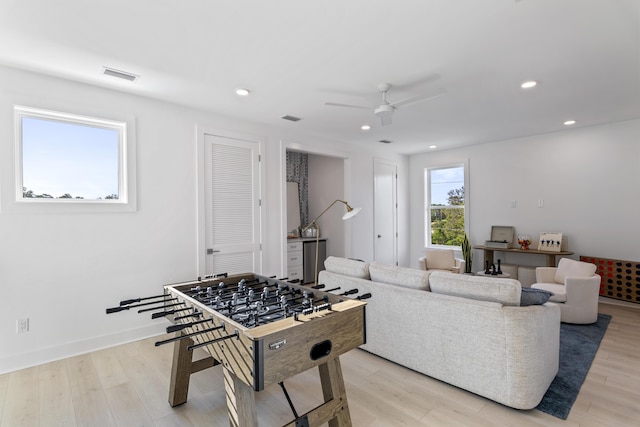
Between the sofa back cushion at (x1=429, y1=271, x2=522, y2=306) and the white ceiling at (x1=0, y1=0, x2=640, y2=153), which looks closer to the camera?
the white ceiling at (x1=0, y1=0, x2=640, y2=153)

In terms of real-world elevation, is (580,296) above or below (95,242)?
below

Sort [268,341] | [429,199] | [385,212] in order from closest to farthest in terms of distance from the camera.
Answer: [268,341] < [385,212] < [429,199]

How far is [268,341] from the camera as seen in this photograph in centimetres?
128

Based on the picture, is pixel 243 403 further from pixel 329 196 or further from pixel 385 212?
pixel 385 212

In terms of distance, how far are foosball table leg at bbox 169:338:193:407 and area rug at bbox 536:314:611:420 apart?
2.29 m

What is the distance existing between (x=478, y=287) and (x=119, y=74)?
10.9ft

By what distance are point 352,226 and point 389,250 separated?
3.83 feet

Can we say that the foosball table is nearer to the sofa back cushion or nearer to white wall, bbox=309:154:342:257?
the sofa back cushion

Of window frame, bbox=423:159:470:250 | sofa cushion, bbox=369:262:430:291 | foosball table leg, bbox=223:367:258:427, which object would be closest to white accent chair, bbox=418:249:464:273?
window frame, bbox=423:159:470:250

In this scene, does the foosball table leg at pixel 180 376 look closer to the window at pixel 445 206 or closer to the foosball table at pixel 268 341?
the foosball table at pixel 268 341

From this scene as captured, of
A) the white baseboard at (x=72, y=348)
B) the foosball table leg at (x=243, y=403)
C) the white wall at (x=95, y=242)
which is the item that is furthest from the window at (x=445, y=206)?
the foosball table leg at (x=243, y=403)

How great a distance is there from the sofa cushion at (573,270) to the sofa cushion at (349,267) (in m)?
2.67

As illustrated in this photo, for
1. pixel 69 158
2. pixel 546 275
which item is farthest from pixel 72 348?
pixel 546 275

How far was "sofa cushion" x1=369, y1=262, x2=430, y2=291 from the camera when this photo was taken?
2.49 m
